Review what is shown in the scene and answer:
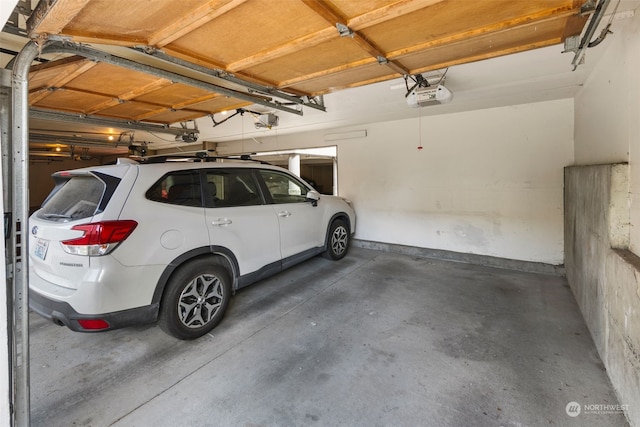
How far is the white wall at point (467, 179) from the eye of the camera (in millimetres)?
4410

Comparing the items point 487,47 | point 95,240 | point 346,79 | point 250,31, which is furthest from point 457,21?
point 95,240

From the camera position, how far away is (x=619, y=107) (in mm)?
2320

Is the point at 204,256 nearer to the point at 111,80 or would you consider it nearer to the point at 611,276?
the point at 111,80

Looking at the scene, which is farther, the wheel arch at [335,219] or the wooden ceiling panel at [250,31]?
the wheel arch at [335,219]

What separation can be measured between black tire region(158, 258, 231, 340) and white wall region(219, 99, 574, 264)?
154 inches

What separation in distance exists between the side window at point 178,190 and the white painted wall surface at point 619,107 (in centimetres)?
351

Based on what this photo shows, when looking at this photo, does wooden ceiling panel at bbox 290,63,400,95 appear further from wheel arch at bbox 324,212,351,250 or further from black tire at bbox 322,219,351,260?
black tire at bbox 322,219,351,260

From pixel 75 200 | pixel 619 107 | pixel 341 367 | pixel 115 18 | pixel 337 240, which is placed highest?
pixel 115 18

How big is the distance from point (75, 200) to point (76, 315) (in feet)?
3.10

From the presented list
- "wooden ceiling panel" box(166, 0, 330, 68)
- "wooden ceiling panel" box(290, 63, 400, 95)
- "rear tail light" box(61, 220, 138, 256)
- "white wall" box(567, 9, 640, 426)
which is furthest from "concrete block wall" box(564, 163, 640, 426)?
"rear tail light" box(61, 220, 138, 256)

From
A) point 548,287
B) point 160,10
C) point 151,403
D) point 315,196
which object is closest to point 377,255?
point 315,196

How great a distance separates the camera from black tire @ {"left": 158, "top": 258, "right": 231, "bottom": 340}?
2592 mm

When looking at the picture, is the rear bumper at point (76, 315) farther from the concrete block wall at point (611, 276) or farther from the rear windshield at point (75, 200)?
the concrete block wall at point (611, 276)

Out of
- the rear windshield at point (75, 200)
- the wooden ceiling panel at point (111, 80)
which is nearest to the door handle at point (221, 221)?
the rear windshield at point (75, 200)
